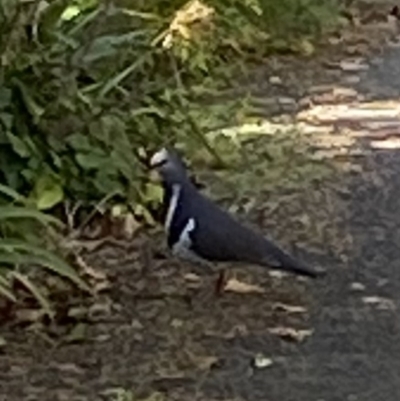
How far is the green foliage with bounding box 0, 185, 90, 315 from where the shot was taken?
237 inches

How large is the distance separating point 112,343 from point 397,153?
3.12 metres

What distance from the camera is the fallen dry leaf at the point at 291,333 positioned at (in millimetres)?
5711

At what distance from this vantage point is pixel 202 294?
6.23 meters

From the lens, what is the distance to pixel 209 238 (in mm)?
5910

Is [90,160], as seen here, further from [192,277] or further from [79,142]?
[192,277]

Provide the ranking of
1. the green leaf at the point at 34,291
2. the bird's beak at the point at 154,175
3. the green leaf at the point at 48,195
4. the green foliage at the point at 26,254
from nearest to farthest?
the green leaf at the point at 34,291 → the green foliage at the point at 26,254 → the bird's beak at the point at 154,175 → the green leaf at the point at 48,195

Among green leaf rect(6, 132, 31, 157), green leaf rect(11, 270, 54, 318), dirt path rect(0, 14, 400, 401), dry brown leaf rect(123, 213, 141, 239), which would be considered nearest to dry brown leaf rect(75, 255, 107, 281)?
dirt path rect(0, 14, 400, 401)

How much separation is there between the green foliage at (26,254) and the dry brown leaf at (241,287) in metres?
0.53

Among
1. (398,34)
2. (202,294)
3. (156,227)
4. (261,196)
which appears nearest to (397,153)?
(261,196)

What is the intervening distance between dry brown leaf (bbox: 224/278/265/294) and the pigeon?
140 mm

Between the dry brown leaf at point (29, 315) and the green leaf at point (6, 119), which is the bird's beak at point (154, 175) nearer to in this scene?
the green leaf at point (6, 119)

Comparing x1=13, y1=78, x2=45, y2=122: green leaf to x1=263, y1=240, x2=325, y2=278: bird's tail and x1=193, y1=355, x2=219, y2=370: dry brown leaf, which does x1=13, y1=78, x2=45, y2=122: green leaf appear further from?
x1=193, y1=355, x2=219, y2=370: dry brown leaf

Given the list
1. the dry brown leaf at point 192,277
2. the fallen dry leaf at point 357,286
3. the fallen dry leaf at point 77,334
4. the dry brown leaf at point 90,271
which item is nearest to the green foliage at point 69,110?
the dry brown leaf at point 90,271

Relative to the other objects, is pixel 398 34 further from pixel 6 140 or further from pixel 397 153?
pixel 6 140
